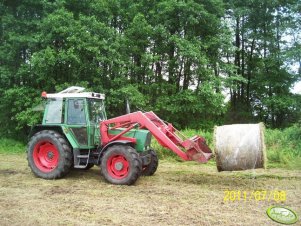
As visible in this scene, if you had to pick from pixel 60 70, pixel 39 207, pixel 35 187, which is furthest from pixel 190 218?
pixel 60 70

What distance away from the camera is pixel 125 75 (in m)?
19.3

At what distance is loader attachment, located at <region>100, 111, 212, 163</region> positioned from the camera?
8391mm

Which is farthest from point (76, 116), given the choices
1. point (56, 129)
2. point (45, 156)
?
point (45, 156)

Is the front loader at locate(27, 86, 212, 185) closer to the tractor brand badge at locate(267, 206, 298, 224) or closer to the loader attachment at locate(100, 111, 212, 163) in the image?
the loader attachment at locate(100, 111, 212, 163)

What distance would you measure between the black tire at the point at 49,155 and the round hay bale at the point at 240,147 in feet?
11.0

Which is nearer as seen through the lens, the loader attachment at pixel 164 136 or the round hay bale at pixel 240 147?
the round hay bale at pixel 240 147

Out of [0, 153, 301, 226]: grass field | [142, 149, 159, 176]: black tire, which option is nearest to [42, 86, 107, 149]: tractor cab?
[0, 153, 301, 226]: grass field

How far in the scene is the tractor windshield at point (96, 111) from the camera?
940 cm

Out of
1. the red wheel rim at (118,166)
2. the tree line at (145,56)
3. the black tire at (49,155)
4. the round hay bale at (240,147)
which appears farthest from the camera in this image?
the tree line at (145,56)

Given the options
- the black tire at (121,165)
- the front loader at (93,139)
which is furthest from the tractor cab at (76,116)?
the black tire at (121,165)

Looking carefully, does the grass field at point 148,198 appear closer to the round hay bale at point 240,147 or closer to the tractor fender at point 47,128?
the round hay bale at point 240,147

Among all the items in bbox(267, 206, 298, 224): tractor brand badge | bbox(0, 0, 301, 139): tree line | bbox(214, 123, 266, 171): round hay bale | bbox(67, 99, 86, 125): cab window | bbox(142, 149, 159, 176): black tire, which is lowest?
bbox(267, 206, 298, 224): tractor brand badge

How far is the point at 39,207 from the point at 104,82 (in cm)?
1159

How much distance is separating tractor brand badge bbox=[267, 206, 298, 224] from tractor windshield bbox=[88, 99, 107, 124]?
179 inches
